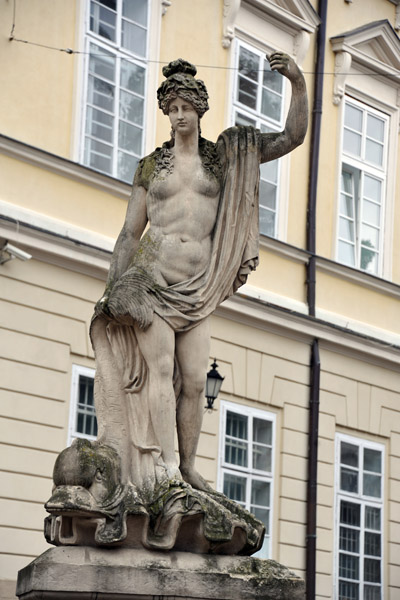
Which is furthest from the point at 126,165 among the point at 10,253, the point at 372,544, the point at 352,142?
the point at 372,544

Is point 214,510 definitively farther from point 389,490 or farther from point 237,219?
point 389,490

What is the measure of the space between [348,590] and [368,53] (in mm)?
6995

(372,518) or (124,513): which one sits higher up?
(372,518)

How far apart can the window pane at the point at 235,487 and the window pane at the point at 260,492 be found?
21 cm

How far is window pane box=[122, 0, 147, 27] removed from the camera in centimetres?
1694

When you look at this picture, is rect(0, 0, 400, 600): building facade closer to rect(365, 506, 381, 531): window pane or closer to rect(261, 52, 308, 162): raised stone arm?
rect(365, 506, 381, 531): window pane

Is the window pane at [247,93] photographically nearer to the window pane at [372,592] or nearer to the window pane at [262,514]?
the window pane at [262,514]

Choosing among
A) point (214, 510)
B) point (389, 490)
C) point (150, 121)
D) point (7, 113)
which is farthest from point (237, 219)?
point (389, 490)

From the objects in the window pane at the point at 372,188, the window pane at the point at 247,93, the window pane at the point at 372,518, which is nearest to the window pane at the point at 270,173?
the window pane at the point at 247,93

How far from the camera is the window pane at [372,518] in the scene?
1938cm

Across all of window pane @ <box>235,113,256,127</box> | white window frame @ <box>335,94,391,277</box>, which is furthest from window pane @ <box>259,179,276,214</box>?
white window frame @ <box>335,94,391,277</box>

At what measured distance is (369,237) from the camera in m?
20.3

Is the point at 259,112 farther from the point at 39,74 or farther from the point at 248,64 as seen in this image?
the point at 39,74

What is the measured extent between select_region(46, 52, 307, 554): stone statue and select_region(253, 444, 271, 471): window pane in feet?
32.4
